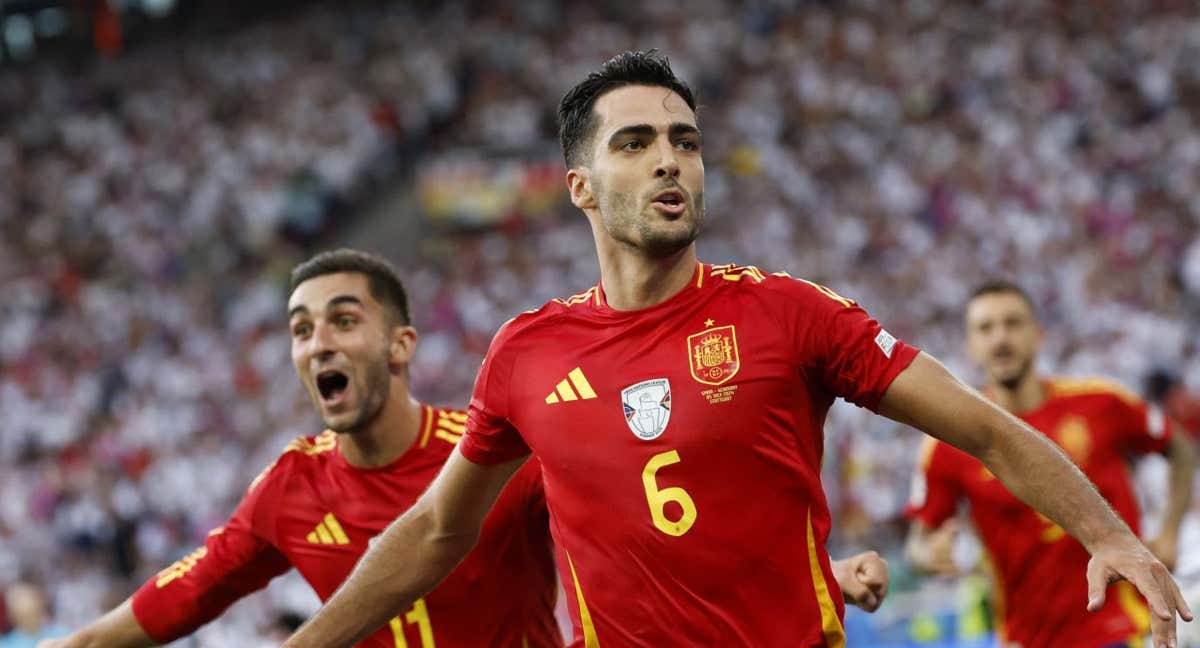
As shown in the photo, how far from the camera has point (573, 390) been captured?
3.93 m

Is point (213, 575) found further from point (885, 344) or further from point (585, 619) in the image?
point (885, 344)

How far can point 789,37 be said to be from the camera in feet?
76.2

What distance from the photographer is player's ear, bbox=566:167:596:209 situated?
4.08m

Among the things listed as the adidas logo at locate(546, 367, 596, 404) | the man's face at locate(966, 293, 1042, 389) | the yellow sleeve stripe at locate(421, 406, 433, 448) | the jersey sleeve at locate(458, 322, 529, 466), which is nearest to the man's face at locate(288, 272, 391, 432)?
the yellow sleeve stripe at locate(421, 406, 433, 448)

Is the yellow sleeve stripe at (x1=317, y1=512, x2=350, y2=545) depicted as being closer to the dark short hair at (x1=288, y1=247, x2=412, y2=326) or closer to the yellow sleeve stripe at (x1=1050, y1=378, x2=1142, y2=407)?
the dark short hair at (x1=288, y1=247, x2=412, y2=326)

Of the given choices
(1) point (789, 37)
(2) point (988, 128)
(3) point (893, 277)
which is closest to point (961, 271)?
(3) point (893, 277)

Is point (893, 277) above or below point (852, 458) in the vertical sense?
above

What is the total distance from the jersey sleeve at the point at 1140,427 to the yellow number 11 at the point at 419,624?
3.38m

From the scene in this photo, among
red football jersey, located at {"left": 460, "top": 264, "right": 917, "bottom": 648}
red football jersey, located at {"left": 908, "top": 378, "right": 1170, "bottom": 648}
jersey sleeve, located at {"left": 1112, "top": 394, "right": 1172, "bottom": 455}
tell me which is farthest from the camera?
jersey sleeve, located at {"left": 1112, "top": 394, "right": 1172, "bottom": 455}

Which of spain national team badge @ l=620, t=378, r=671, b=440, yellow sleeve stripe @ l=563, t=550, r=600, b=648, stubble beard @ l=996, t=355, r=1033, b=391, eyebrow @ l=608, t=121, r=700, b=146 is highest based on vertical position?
eyebrow @ l=608, t=121, r=700, b=146

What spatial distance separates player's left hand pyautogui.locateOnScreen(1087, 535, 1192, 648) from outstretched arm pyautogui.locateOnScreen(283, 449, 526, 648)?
1699 mm

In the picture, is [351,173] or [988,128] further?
[351,173]

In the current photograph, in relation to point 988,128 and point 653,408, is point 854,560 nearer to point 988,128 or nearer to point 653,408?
point 653,408

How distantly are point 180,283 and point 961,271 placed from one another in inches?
474
